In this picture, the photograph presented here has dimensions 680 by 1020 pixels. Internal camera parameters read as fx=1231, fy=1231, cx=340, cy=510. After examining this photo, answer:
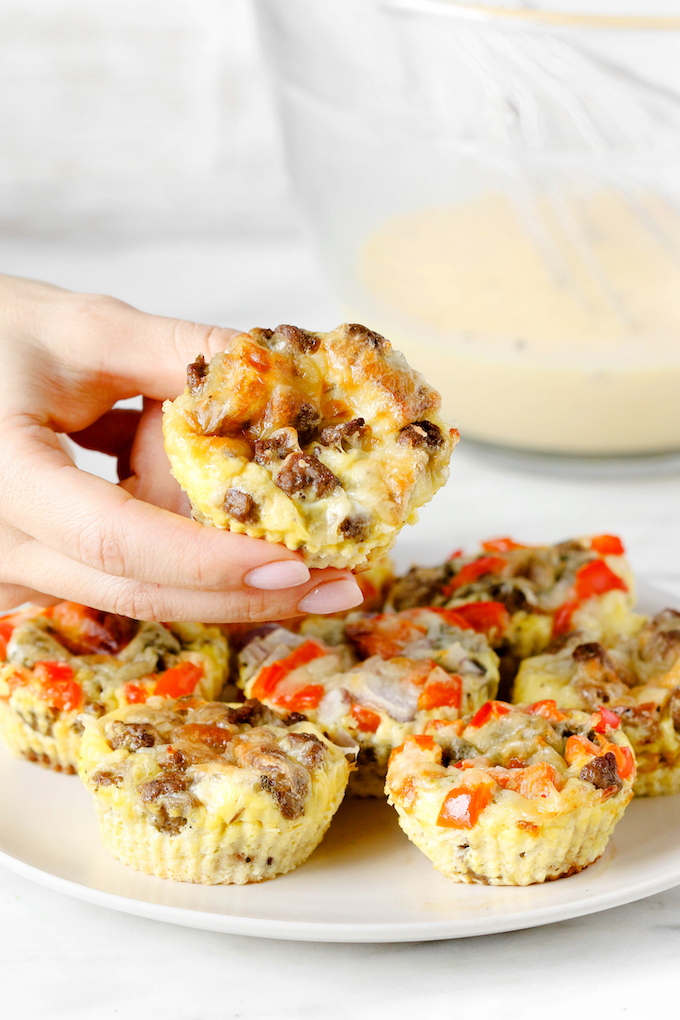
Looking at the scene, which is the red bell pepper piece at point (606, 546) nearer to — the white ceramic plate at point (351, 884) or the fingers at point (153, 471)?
the white ceramic plate at point (351, 884)

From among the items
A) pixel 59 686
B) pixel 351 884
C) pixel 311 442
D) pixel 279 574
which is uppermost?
pixel 311 442

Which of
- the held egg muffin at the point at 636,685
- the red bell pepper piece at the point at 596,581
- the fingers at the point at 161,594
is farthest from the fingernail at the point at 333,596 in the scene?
the red bell pepper piece at the point at 596,581

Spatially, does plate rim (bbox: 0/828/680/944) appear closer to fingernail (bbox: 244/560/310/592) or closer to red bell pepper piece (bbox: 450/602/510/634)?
fingernail (bbox: 244/560/310/592)

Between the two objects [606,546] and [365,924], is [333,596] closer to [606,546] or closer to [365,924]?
[365,924]

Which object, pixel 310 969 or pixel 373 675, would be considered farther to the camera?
pixel 373 675

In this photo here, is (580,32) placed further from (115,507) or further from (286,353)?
(115,507)

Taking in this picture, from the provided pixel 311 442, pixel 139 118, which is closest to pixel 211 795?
pixel 311 442

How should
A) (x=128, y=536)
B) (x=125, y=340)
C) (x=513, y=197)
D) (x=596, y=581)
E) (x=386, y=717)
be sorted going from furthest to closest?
1. (x=513, y=197)
2. (x=596, y=581)
3. (x=125, y=340)
4. (x=386, y=717)
5. (x=128, y=536)
